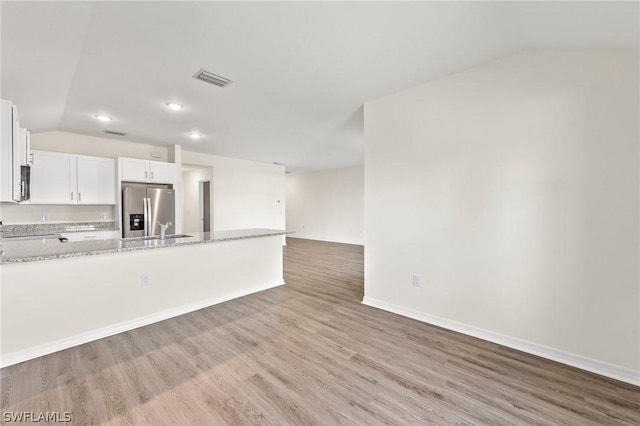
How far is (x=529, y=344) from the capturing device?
234cm

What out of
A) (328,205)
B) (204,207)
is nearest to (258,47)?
(204,207)

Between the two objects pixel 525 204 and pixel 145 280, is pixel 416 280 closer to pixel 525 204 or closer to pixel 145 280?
pixel 525 204

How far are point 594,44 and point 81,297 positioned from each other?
4.76 meters

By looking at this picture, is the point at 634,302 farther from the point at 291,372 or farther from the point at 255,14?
the point at 255,14

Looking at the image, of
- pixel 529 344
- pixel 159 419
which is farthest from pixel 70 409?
pixel 529 344

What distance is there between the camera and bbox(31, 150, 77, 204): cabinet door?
3.96 m

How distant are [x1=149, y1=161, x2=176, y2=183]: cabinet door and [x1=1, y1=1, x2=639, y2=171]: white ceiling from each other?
139 centimetres

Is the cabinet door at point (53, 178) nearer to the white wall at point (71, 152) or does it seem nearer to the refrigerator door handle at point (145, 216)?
the white wall at point (71, 152)

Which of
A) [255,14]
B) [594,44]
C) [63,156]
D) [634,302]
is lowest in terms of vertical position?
[634,302]

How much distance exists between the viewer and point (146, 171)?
4.98m

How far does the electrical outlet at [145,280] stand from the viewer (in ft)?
9.46

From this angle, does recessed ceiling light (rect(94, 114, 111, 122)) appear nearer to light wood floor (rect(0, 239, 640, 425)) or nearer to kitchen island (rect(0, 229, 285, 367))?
kitchen island (rect(0, 229, 285, 367))

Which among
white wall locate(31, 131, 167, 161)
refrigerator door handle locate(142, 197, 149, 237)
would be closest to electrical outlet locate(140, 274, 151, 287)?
refrigerator door handle locate(142, 197, 149, 237)

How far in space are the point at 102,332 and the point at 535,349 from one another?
13.1 feet
